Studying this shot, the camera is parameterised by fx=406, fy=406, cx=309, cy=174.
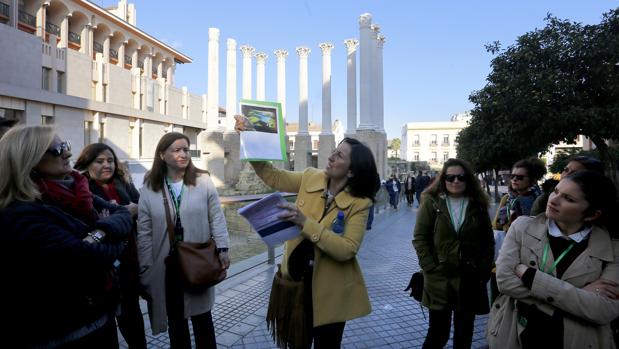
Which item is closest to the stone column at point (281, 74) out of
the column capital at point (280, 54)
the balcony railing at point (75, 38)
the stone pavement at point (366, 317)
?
the column capital at point (280, 54)

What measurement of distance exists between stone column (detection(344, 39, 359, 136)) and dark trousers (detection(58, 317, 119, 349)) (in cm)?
3335

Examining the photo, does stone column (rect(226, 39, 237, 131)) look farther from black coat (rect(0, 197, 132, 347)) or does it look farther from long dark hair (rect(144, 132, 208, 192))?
black coat (rect(0, 197, 132, 347))

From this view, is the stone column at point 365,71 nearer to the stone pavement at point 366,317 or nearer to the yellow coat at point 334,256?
the stone pavement at point 366,317

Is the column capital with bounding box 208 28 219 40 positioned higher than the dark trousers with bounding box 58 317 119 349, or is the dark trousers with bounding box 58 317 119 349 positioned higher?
the column capital with bounding box 208 28 219 40

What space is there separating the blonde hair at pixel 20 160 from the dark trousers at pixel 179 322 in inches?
55.5

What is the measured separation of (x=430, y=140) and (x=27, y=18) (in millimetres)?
76226

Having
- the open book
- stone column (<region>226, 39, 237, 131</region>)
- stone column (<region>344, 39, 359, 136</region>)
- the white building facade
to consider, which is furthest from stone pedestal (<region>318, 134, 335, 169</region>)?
the white building facade

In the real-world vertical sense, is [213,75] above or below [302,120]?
above

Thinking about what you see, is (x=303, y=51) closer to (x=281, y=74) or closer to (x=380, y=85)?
(x=281, y=74)

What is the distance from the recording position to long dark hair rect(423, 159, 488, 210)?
3.47 m

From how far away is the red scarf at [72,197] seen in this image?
197cm

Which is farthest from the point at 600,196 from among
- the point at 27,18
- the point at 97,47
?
the point at 97,47

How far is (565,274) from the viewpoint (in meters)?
2.10

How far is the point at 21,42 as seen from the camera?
950 inches
